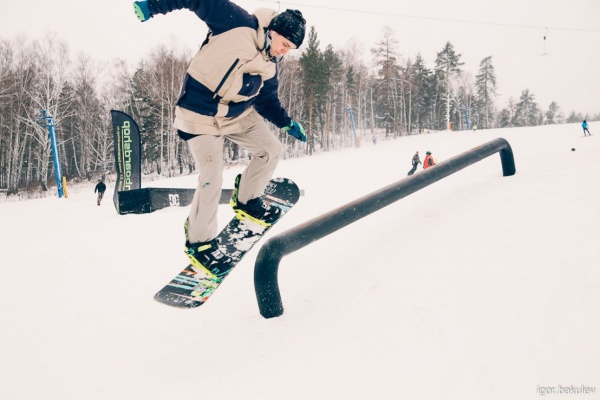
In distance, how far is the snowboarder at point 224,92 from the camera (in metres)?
2.32

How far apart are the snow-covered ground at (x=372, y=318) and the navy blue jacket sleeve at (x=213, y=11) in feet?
6.35

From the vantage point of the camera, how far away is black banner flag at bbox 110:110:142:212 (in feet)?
36.6

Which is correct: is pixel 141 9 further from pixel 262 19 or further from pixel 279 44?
pixel 279 44

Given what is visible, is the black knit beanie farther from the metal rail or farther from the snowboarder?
the metal rail

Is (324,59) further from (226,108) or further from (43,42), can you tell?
(226,108)

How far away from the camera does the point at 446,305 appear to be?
2.12 m

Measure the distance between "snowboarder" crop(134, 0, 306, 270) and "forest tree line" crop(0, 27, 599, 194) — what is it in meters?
26.6

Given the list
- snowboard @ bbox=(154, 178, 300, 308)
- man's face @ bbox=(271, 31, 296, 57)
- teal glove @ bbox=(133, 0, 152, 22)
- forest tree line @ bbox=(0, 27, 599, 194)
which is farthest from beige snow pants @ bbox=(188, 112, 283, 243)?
forest tree line @ bbox=(0, 27, 599, 194)

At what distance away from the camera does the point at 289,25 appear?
8.08 ft

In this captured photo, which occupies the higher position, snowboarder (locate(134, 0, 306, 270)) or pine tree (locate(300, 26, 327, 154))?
pine tree (locate(300, 26, 327, 154))

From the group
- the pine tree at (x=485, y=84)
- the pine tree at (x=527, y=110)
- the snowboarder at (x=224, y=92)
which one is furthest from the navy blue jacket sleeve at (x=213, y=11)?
the pine tree at (x=527, y=110)

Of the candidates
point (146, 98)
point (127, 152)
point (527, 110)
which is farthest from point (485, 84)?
point (127, 152)

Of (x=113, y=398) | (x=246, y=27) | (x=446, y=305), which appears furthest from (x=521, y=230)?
(x=113, y=398)

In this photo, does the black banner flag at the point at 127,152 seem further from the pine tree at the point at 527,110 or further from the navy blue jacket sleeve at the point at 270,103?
the pine tree at the point at 527,110
